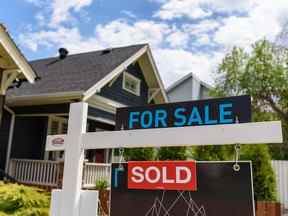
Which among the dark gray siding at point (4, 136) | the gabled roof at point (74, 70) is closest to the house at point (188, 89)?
the gabled roof at point (74, 70)

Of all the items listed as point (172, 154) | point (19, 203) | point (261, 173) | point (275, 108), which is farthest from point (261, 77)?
point (19, 203)

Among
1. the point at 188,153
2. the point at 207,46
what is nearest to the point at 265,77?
the point at 207,46

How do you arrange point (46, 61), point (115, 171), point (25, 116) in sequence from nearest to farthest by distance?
point (115, 171) → point (25, 116) → point (46, 61)

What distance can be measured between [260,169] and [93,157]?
6285mm

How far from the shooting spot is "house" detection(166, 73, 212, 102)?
872 inches

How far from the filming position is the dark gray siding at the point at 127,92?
11280 mm

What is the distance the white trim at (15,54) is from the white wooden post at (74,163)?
231 inches

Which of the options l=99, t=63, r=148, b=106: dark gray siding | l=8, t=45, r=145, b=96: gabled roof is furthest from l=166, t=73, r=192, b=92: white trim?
l=8, t=45, r=145, b=96: gabled roof

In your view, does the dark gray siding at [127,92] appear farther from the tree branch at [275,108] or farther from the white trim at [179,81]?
the white trim at [179,81]

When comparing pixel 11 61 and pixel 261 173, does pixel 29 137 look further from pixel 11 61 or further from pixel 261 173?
pixel 261 173

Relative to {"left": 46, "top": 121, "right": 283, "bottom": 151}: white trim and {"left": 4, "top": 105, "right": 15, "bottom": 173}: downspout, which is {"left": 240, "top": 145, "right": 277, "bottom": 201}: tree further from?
{"left": 4, "top": 105, "right": 15, "bottom": 173}: downspout

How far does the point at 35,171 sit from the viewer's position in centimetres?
929

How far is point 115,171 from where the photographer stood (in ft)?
6.89

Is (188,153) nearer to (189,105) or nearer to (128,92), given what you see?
(128,92)
